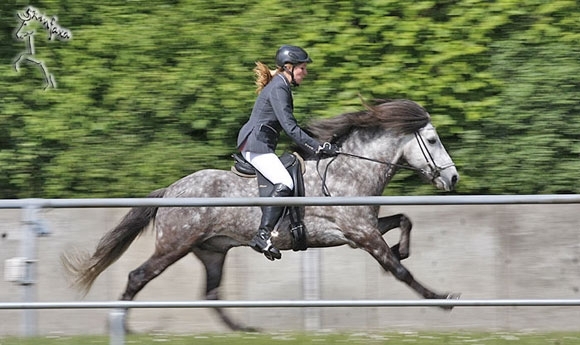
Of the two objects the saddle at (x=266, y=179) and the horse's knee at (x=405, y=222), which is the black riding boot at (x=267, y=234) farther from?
the saddle at (x=266, y=179)

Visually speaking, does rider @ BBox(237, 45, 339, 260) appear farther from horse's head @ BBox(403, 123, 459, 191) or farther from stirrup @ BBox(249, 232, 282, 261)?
stirrup @ BBox(249, 232, 282, 261)

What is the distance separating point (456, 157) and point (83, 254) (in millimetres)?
4570

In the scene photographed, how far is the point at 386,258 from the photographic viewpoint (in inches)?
282

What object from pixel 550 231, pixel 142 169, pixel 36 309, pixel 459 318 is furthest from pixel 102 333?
pixel 142 169

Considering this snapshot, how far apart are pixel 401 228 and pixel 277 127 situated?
8.61 feet

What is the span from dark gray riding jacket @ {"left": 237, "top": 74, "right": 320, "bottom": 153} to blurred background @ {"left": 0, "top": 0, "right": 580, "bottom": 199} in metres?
1.34

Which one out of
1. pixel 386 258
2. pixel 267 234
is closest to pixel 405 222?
pixel 386 258

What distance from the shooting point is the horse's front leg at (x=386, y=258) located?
693 cm

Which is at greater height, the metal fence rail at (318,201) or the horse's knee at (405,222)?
the metal fence rail at (318,201)

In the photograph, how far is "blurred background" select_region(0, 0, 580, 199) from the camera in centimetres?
1064

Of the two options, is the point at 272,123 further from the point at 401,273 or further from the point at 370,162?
the point at 401,273

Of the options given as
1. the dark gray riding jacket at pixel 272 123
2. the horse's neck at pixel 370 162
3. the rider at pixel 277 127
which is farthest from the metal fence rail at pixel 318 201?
the horse's neck at pixel 370 162

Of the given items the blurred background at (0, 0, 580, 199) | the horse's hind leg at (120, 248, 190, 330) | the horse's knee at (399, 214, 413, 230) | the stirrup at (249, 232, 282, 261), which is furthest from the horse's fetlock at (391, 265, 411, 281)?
the blurred background at (0, 0, 580, 199)

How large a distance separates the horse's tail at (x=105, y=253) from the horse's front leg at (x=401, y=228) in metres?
1.42
